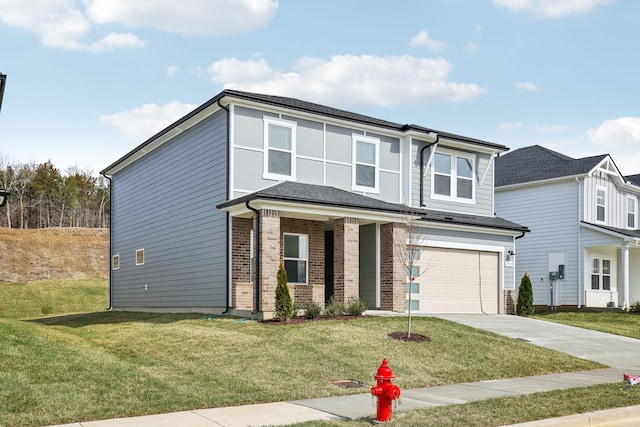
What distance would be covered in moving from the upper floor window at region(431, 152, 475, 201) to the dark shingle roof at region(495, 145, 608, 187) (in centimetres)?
792

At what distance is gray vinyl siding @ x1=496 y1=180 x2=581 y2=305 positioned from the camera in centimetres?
2911

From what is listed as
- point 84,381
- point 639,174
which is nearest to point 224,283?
point 84,381

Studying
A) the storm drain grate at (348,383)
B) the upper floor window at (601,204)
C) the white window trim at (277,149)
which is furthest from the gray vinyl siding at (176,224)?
the upper floor window at (601,204)

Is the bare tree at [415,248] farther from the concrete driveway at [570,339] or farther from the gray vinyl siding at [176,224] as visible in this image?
the gray vinyl siding at [176,224]

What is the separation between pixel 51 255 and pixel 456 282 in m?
34.4

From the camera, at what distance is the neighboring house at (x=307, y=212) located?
17.8 meters

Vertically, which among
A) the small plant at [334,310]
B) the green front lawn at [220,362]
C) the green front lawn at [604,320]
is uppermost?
the small plant at [334,310]

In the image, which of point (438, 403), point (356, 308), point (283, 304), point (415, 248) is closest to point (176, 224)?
point (283, 304)

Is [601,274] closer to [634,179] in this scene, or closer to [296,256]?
[634,179]

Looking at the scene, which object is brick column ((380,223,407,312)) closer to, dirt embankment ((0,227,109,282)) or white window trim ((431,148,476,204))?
white window trim ((431,148,476,204))

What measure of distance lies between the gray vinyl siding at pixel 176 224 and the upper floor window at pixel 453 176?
26.2 ft

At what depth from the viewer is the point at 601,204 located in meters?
30.4

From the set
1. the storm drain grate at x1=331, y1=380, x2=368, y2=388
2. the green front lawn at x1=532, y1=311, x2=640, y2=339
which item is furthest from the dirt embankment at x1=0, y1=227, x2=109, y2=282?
the storm drain grate at x1=331, y1=380, x2=368, y2=388

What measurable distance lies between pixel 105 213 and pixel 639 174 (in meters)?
51.8
